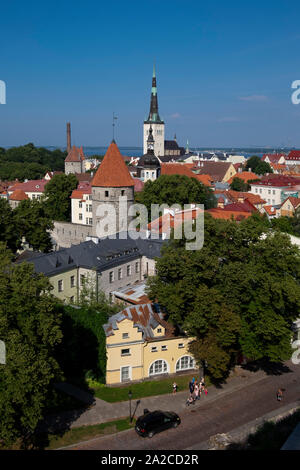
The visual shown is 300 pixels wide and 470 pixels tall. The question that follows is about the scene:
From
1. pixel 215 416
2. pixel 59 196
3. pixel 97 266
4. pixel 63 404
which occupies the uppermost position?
pixel 59 196

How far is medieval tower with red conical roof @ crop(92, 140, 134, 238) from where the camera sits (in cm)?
4831

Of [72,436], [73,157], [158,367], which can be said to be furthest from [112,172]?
[73,157]

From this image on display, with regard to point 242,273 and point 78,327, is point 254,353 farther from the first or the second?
point 78,327

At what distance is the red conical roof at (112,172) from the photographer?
48219mm

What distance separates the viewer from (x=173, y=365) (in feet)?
90.6

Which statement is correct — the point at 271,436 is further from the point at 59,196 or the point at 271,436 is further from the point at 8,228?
the point at 59,196

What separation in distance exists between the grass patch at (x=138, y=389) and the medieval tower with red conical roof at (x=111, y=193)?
81.3 feet

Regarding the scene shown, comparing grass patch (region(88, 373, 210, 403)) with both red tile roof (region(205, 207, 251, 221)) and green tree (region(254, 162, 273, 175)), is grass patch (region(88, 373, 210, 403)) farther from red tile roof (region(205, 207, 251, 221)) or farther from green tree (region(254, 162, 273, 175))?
green tree (region(254, 162, 273, 175))

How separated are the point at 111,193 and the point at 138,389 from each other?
26.4 meters

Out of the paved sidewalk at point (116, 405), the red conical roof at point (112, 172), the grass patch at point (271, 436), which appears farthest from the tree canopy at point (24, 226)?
the grass patch at point (271, 436)

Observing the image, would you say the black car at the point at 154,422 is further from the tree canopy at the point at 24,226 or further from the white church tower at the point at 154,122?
the white church tower at the point at 154,122

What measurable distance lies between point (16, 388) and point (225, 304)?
12.6m

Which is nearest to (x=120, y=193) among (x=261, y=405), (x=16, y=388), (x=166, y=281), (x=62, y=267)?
(x=62, y=267)

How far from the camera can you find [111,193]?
159 ft
